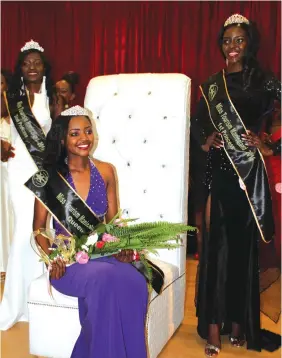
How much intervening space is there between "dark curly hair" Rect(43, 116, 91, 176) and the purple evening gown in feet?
1.84

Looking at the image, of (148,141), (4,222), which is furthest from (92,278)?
(4,222)

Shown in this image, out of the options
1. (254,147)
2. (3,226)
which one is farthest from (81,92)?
(254,147)

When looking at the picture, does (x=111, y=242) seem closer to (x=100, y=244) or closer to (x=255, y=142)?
(x=100, y=244)

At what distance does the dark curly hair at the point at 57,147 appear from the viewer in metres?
2.43

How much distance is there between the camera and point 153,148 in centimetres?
279

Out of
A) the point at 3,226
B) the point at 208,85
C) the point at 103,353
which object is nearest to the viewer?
the point at 103,353

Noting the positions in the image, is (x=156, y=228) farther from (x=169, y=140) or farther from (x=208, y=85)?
(x=208, y=85)

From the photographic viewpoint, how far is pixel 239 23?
2504mm

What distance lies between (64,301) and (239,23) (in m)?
1.66

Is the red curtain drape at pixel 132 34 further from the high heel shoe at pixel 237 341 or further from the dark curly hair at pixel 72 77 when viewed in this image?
the high heel shoe at pixel 237 341

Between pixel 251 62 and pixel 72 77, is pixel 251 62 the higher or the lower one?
the lower one

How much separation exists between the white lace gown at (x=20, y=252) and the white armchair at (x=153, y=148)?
0.53 m

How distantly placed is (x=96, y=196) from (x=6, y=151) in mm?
988

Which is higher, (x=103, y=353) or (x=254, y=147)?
(x=254, y=147)
